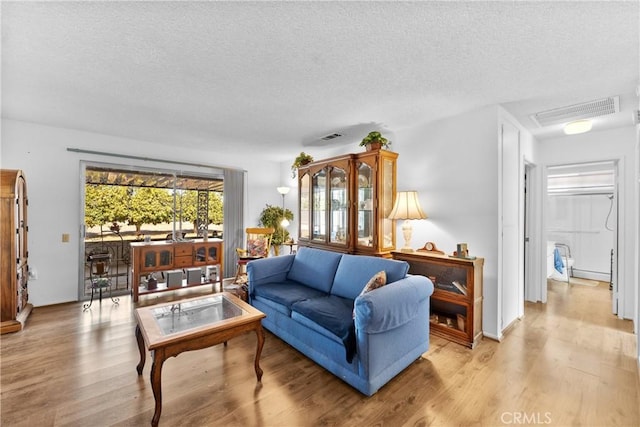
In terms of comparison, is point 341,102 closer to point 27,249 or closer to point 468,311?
point 468,311

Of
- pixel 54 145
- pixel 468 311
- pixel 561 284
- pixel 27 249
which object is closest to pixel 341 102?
pixel 468 311

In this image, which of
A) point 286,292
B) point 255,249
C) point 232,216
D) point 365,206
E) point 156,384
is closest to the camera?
point 156,384

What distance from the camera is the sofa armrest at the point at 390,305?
1878 millimetres

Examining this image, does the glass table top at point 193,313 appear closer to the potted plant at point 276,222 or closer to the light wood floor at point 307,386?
the light wood floor at point 307,386

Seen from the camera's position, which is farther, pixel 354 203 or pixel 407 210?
pixel 354 203

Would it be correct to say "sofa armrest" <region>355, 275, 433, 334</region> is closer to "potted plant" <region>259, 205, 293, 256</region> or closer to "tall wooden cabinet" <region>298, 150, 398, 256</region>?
"tall wooden cabinet" <region>298, 150, 398, 256</region>

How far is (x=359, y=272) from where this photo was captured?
107 inches

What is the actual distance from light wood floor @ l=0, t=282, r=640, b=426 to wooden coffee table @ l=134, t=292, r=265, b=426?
0.78ft

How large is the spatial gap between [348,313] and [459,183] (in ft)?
6.53

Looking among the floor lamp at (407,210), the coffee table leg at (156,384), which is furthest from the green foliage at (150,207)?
the floor lamp at (407,210)

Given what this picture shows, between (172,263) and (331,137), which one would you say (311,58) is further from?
(172,263)

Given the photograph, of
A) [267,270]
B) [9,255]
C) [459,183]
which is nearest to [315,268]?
[267,270]

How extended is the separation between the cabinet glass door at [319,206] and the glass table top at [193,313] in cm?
173

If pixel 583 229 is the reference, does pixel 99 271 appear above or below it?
below
